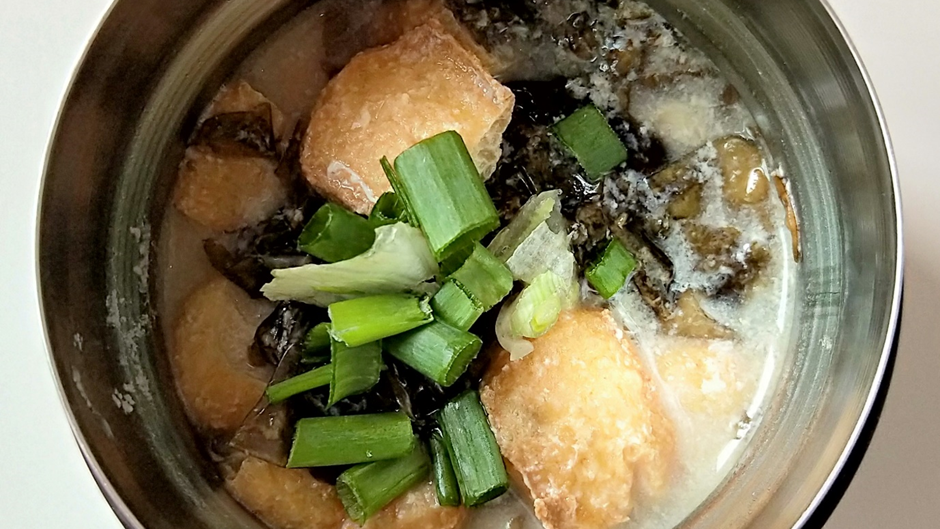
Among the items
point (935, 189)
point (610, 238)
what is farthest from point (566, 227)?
point (935, 189)

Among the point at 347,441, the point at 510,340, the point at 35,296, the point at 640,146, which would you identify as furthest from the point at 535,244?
the point at 35,296

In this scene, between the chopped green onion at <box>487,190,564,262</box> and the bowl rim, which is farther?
the chopped green onion at <box>487,190,564,262</box>

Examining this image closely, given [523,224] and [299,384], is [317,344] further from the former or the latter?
[523,224]

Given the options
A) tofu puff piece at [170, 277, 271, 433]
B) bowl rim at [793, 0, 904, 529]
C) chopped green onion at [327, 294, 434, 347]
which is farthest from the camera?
tofu puff piece at [170, 277, 271, 433]

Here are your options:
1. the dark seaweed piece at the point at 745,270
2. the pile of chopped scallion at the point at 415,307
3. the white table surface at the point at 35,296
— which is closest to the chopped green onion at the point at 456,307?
the pile of chopped scallion at the point at 415,307

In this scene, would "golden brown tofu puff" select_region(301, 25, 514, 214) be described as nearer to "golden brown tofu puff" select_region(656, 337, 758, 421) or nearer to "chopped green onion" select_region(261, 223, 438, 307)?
"chopped green onion" select_region(261, 223, 438, 307)

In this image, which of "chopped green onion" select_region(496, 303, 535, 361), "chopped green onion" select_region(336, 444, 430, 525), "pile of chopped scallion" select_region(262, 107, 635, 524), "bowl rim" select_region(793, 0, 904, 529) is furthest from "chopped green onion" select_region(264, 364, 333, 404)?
"bowl rim" select_region(793, 0, 904, 529)

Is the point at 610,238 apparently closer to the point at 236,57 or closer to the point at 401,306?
the point at 401,306
